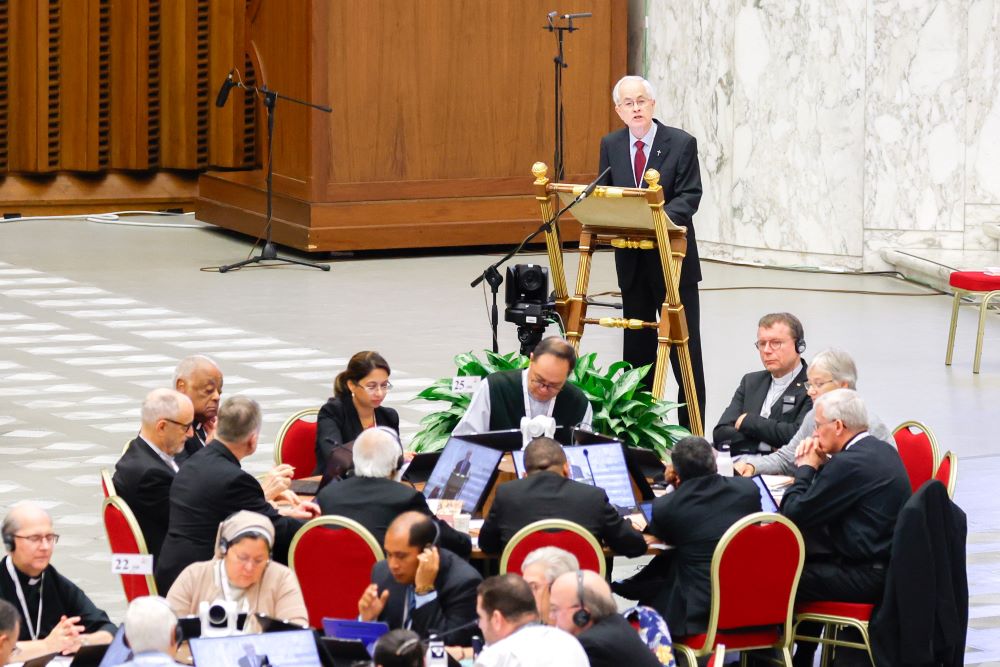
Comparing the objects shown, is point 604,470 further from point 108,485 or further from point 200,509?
point 108,485

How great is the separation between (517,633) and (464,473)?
1733 mm

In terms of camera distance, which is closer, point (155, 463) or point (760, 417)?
point (155, 463)

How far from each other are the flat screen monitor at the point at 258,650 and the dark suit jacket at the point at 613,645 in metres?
0.67

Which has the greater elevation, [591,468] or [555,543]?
[591,468]

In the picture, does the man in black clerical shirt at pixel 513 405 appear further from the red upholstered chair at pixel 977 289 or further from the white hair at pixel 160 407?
the red upholstered chair at pixel 977 289

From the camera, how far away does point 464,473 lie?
5.99 meters

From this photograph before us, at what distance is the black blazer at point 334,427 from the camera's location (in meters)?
6.53

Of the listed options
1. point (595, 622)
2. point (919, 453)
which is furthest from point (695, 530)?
point (919, 453)

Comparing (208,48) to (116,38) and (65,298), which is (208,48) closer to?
(116,38)

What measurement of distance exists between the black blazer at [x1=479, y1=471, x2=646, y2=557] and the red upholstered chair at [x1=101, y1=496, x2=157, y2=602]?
40.3 inches

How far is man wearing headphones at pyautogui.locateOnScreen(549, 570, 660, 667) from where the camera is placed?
14.6 ft

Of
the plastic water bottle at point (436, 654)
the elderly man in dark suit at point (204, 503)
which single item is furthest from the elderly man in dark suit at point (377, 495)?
the plastic water bottle at point (436, 654)

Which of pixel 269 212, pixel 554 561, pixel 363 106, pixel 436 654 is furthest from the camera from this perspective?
pixel 363 106

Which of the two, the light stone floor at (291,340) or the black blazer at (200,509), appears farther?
the light stone floor at (291,340)
